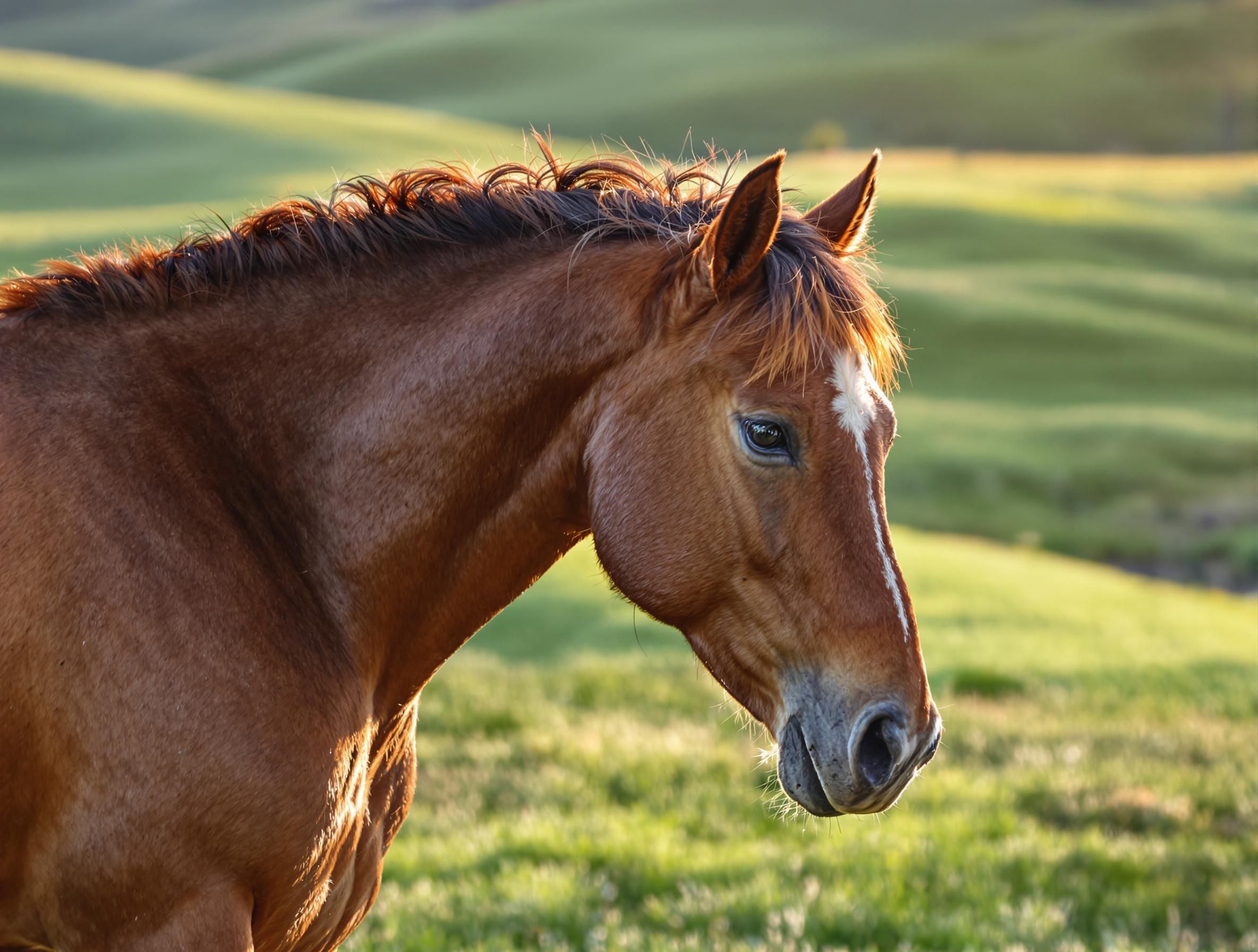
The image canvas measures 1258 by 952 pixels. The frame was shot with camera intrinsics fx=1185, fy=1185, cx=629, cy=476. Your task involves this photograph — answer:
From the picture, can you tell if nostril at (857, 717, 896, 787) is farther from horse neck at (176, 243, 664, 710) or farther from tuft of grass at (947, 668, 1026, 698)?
tuft of grass at (947, 668, 1026, 698)

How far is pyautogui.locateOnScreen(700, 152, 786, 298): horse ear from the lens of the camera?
113 inches

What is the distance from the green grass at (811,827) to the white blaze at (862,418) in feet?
6.18

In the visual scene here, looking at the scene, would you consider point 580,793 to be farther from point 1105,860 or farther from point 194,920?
point 194,920

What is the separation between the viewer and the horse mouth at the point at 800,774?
2.92 m

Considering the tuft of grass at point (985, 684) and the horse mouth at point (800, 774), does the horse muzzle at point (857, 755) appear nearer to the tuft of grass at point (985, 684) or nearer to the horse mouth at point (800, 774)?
the horse mouth at point (800, 774)

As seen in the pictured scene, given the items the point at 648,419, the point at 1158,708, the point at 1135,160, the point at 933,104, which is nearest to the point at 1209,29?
the point at 933,104

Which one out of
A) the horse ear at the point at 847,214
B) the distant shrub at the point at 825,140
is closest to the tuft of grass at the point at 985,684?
the horse ear at the point at 847,214

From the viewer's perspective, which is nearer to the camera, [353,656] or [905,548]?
[353,656]

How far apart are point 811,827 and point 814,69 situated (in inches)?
3855

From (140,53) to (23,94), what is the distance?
91.8 meters

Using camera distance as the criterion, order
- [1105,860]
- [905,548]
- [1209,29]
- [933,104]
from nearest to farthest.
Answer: [1105,860] < [905,548] < [933,104] < [1209,29]

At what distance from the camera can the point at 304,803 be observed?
9.53 ft

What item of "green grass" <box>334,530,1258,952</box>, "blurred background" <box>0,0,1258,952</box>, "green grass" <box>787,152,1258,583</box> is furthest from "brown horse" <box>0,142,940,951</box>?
"green grass" <box>787,152,1258,583</box>

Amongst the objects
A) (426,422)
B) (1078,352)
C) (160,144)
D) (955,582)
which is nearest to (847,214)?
(426,422)
